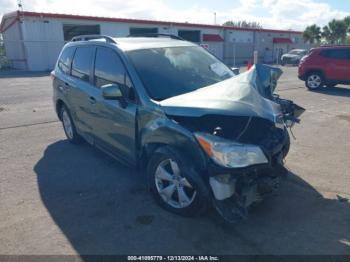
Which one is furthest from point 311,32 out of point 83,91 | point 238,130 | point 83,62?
point 238,130

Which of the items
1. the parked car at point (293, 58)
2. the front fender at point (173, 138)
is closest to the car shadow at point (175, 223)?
the front fender at point (173, 138)

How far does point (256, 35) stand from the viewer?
1635 inches

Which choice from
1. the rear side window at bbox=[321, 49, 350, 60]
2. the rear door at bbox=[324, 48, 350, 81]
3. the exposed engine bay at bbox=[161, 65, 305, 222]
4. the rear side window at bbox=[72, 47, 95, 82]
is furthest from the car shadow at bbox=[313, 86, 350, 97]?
the rear side window at bbox=[72, 47, 95, 82]

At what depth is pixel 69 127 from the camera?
5.93 m

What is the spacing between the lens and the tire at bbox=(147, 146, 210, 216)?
3.12 metres

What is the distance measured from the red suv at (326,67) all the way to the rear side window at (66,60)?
35.0 ft

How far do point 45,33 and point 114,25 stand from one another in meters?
6.28

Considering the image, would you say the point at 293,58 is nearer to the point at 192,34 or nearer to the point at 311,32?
the point at 192,34

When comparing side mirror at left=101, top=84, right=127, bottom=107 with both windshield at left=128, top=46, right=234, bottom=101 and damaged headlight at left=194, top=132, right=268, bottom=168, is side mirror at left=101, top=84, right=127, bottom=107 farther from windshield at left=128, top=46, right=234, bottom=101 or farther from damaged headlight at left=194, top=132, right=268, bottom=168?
damaged headlight at left=194, top=132, right=268, bottom=168

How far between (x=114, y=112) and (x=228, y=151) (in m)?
1.79

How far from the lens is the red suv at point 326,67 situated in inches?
482

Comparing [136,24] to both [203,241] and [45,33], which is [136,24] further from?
[203,241]

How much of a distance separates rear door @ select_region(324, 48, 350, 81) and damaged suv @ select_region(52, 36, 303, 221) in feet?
31.2

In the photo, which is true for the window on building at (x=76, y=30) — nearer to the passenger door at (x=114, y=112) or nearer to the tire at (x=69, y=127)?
the tire at (x=69, y=127)
